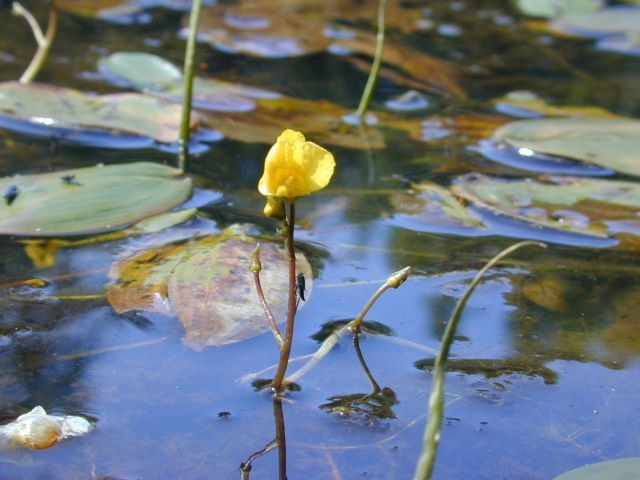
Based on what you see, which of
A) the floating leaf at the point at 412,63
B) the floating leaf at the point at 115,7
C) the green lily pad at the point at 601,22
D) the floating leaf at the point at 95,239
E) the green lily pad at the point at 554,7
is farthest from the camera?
the green lily pad at the point at 554,7

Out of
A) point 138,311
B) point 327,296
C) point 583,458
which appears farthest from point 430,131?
point 583,458

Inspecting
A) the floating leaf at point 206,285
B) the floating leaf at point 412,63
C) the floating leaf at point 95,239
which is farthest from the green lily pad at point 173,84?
the floating leaf at point 206,285

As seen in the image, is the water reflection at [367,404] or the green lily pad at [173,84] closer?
the water reflection at [367,404]

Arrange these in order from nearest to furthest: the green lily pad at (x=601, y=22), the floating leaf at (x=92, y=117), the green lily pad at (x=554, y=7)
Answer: the floating leaf at (x=92, y=117), the green lily pad at (x=601, y=22), the green lily pad at (x=554, y=7)

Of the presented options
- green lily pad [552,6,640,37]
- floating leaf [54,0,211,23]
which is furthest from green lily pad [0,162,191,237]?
green lily pad [552,6,640,37]

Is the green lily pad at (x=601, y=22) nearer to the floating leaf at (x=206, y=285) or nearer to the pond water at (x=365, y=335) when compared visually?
the pond water at (x=365, y=335)

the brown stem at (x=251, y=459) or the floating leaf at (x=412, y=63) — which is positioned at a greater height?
the floating leaf at (x=412, y=63)

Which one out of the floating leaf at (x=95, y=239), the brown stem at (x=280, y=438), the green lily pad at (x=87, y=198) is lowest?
the brown stem at (x=280, y=438)
